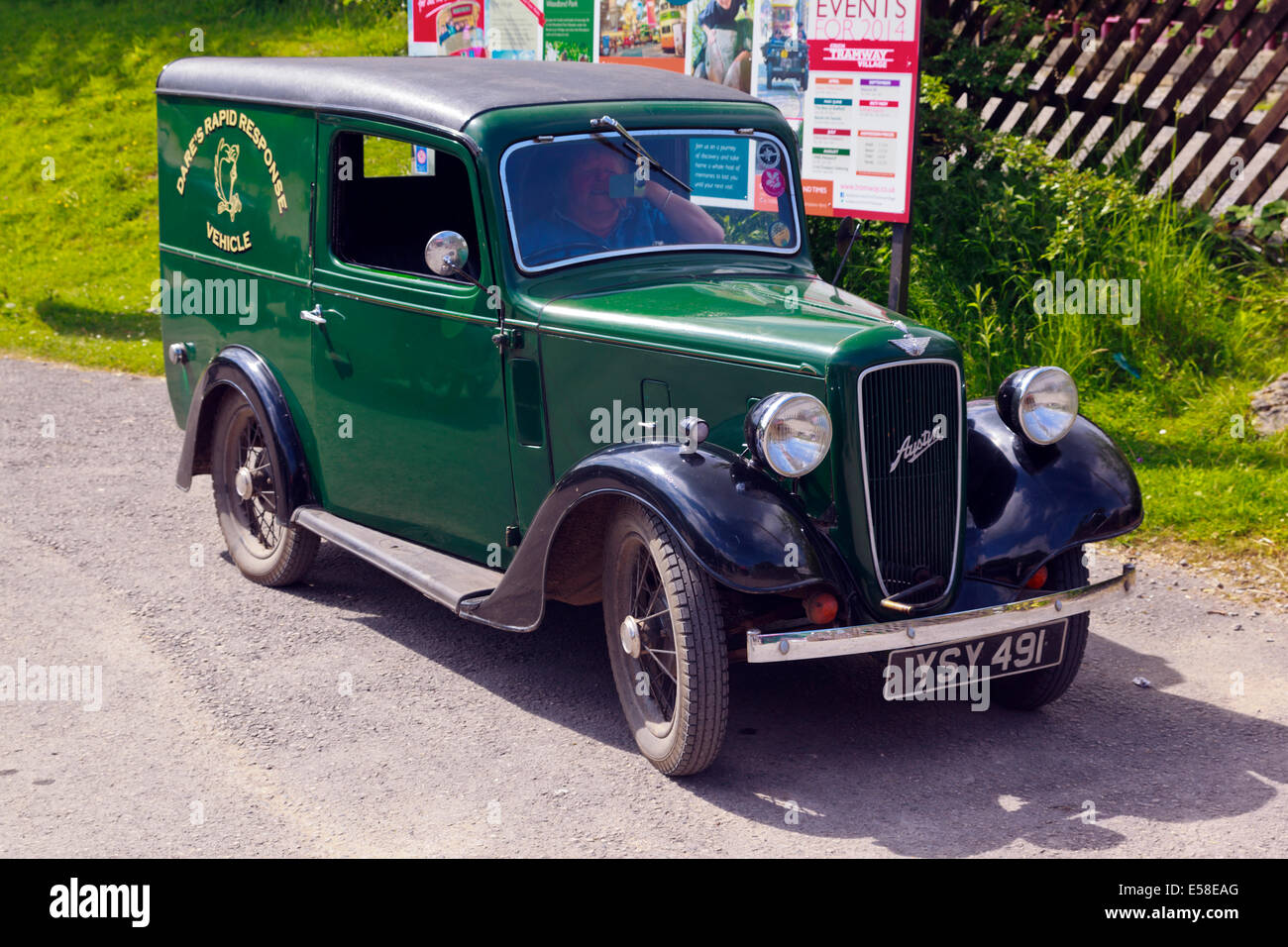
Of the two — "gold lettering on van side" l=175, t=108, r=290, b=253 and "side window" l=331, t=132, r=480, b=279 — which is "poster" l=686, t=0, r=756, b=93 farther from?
"gold lettering on van side" l=175, t=108, r=290, b=253

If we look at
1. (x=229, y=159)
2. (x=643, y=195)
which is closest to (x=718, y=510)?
(x=643, y=195)

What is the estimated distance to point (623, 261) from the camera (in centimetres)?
455

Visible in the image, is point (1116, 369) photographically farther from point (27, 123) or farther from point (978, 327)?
point (27, 123)

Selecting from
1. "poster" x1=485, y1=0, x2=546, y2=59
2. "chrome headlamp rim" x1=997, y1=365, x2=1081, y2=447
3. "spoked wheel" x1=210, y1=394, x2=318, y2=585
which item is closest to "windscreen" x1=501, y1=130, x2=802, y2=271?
"chrome headlamp rim" x1=997, y1=365, x2=1081, y2=447

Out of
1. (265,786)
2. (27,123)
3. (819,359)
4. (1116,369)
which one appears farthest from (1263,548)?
(27,123)

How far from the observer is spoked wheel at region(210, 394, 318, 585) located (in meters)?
5.38

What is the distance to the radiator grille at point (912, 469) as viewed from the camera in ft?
12.6

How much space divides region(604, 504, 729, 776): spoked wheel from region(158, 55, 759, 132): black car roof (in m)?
1.55

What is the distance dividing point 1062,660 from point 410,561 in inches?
85.8

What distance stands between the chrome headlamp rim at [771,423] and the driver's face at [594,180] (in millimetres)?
1152

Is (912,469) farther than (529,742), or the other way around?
(529,742)

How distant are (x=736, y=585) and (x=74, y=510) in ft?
13.4

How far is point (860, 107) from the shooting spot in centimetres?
611

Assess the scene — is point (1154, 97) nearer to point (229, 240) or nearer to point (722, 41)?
point (722, 41)
